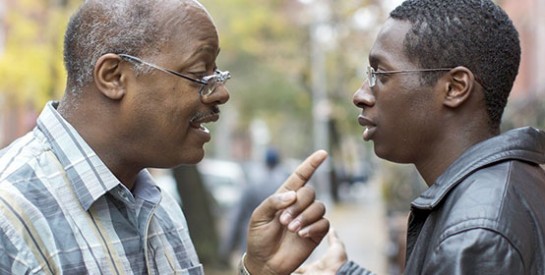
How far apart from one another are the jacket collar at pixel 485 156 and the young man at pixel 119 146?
62cm

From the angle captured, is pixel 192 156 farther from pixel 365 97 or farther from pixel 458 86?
pixel 458 86

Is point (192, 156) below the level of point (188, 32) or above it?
below

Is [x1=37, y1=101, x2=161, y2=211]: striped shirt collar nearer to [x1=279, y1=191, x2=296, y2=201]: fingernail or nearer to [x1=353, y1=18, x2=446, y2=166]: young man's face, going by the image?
[x1=279, y1=191, x2=296, y2=201]: fingernail

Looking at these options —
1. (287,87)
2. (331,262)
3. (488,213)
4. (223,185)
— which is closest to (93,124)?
(331,262)

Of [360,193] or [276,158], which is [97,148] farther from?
[360,193]

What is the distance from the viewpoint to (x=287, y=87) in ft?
107

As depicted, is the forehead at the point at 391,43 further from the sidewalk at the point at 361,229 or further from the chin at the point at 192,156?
the sidewalk at the point at 361,229

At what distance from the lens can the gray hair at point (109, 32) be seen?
2719mm

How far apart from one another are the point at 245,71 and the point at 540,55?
15453 millimetres

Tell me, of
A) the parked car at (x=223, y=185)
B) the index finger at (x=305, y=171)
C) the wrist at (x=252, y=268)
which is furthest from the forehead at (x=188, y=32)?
the parked car at (x=223, y=185)

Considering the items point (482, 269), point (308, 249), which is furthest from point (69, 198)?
point (482, 269)

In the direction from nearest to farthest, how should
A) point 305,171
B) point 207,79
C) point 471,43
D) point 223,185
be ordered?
point 471,43 < point 207,79 < point 305,171 < point 223,185

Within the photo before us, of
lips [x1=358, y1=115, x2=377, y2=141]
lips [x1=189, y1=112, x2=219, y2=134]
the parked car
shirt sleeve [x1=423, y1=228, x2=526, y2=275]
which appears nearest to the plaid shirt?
lips [x1=189, y1=112, x2=219, y2=134]

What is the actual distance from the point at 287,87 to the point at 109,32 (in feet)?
98.3
